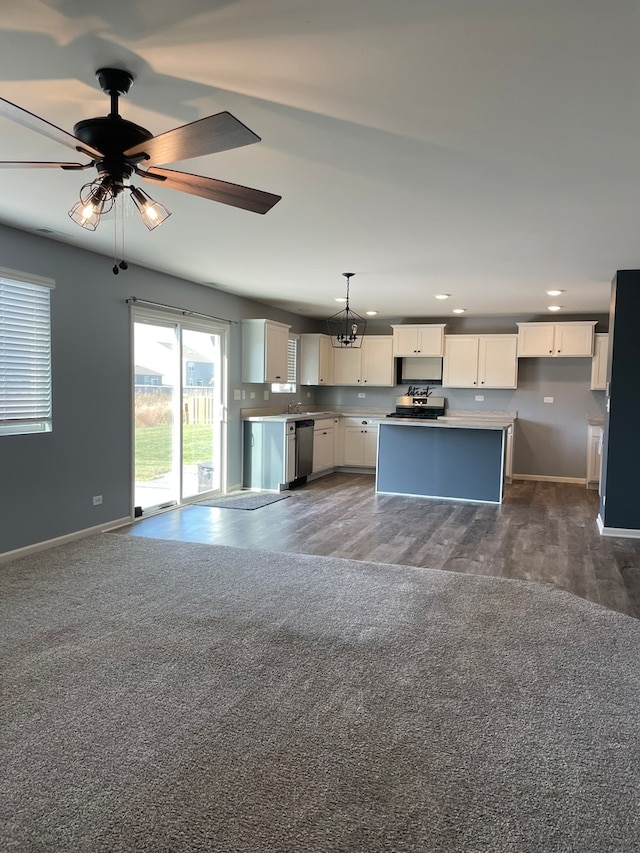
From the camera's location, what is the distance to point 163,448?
632 centimetres

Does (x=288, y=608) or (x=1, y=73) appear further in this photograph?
(x=288, y=608)

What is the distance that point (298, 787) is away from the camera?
6.59 ft

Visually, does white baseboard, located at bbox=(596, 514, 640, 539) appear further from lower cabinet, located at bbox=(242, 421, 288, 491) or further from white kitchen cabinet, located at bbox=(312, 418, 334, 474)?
white kitchen cabinet, located at bbox=(312, 418, 334, 474)

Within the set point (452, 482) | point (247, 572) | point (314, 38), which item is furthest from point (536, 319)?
point (314, 38)

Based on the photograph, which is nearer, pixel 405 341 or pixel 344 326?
pixel 405 341

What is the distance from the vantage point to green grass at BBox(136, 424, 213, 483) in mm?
5977

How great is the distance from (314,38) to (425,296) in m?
5.64

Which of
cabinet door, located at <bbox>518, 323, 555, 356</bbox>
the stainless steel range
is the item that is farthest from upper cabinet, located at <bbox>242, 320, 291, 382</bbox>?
cabinet door, located at <bbox>518, 323, 555, 356</bbox>

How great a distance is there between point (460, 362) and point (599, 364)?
1.94 meters

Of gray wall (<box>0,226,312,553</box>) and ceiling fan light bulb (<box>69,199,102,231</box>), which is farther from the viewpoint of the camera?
gray wall (<box>0,226,312,553</box>)

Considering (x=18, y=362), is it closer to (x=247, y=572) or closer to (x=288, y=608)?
(x=247, y=572)

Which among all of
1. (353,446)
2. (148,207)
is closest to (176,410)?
(353,446)

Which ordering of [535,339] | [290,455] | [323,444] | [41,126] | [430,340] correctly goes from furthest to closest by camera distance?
[430,340] → [323,444] → [535,339] → [290,455] → [41,126]

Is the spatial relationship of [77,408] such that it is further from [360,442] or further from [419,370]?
[419,370]
